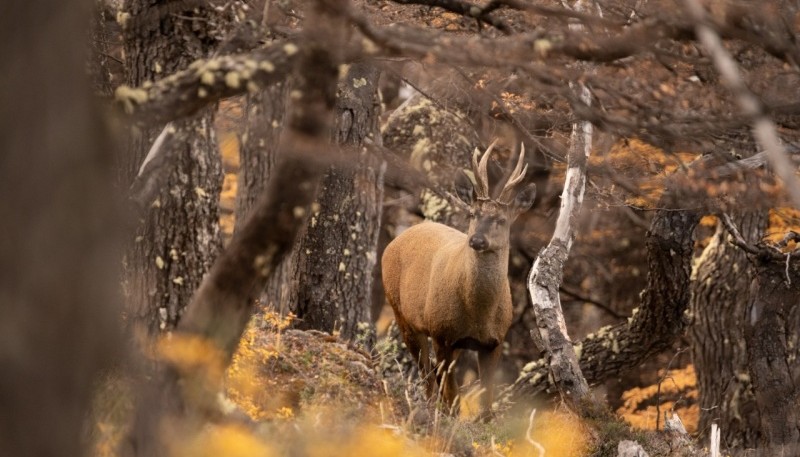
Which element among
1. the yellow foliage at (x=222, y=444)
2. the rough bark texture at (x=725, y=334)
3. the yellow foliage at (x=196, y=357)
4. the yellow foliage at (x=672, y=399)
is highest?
the yellow foliage at (x=196, y=357)

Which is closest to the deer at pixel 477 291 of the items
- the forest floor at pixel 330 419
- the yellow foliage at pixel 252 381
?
the forest floor at pixel 330 419

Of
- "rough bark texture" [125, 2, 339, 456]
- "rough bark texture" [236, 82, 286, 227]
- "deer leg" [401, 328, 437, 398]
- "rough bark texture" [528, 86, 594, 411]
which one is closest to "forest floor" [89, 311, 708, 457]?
"rough bark texture" [125, 2, 339, 456]

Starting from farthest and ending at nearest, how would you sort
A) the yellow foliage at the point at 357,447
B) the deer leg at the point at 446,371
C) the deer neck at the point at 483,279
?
the deer neck at the point at 483,279, the deer leg at the point at 446,371, the yellow foliage at the point at 357,447

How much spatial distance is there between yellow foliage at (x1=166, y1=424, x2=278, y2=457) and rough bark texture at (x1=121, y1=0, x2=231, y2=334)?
273 cm

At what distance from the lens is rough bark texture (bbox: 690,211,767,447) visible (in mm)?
12094

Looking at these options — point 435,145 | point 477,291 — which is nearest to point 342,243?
point 477,291

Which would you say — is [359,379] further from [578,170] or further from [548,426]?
[578,170]

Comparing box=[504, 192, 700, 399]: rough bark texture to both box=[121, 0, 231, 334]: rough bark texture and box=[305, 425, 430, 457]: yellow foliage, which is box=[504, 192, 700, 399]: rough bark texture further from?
box=[305, 425, 430, 457]: yellow foliage

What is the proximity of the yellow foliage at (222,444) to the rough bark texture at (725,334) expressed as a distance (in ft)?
29.6

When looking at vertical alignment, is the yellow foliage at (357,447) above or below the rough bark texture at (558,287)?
above

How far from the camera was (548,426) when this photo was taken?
7.87m

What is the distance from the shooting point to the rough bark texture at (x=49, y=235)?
8.52 ft

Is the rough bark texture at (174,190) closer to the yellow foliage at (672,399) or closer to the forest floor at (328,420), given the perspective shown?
the forest floor at (328,420)

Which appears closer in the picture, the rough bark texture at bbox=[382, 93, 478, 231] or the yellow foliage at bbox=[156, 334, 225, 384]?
the yellow foliage at bbox=[156, 334, 225, 384]
